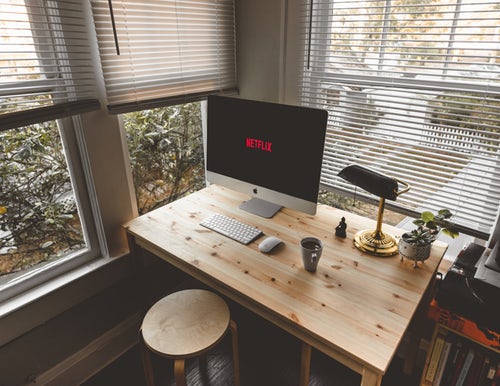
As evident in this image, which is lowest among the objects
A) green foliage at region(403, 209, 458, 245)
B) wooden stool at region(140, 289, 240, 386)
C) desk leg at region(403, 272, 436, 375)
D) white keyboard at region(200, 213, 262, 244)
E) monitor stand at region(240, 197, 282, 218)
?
desk leg at region(403, 272, 436, 375)

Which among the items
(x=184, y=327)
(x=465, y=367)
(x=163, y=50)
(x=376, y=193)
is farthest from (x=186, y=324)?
(x=163, y=50)

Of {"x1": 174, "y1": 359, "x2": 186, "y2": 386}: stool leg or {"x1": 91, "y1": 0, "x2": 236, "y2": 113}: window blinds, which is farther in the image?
{"x1": 91, "y1": 0, "x2": 236, "y2": 113}: window blinds

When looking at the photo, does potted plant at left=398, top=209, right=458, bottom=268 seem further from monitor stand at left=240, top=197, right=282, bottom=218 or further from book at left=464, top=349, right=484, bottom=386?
monitor stand at left=240, top=197, right=282, bottom=218

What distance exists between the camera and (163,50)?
1.71 metres

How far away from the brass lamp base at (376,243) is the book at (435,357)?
377 millimetres

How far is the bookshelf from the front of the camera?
1256mm

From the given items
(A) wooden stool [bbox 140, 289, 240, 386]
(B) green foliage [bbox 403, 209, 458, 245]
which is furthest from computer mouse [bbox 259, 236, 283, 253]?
(B) green foliage [bbox 403, 209, 458, 245]

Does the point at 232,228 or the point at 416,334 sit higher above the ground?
the point at 232,228

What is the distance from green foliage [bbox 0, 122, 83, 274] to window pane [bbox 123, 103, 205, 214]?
38cm

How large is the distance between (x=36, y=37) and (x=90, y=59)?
0.65ft

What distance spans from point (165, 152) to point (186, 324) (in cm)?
100

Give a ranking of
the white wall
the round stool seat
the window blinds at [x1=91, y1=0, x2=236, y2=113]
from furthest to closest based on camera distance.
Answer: the white wall → the window blinds at [x1=91, y1=0, x2=236, y2=113] → the round stool seat

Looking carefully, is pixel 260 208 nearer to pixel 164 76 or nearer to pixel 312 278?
pixel 312 278

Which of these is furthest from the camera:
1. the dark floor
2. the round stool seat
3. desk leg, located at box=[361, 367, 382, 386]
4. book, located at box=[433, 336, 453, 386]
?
the dark floor
